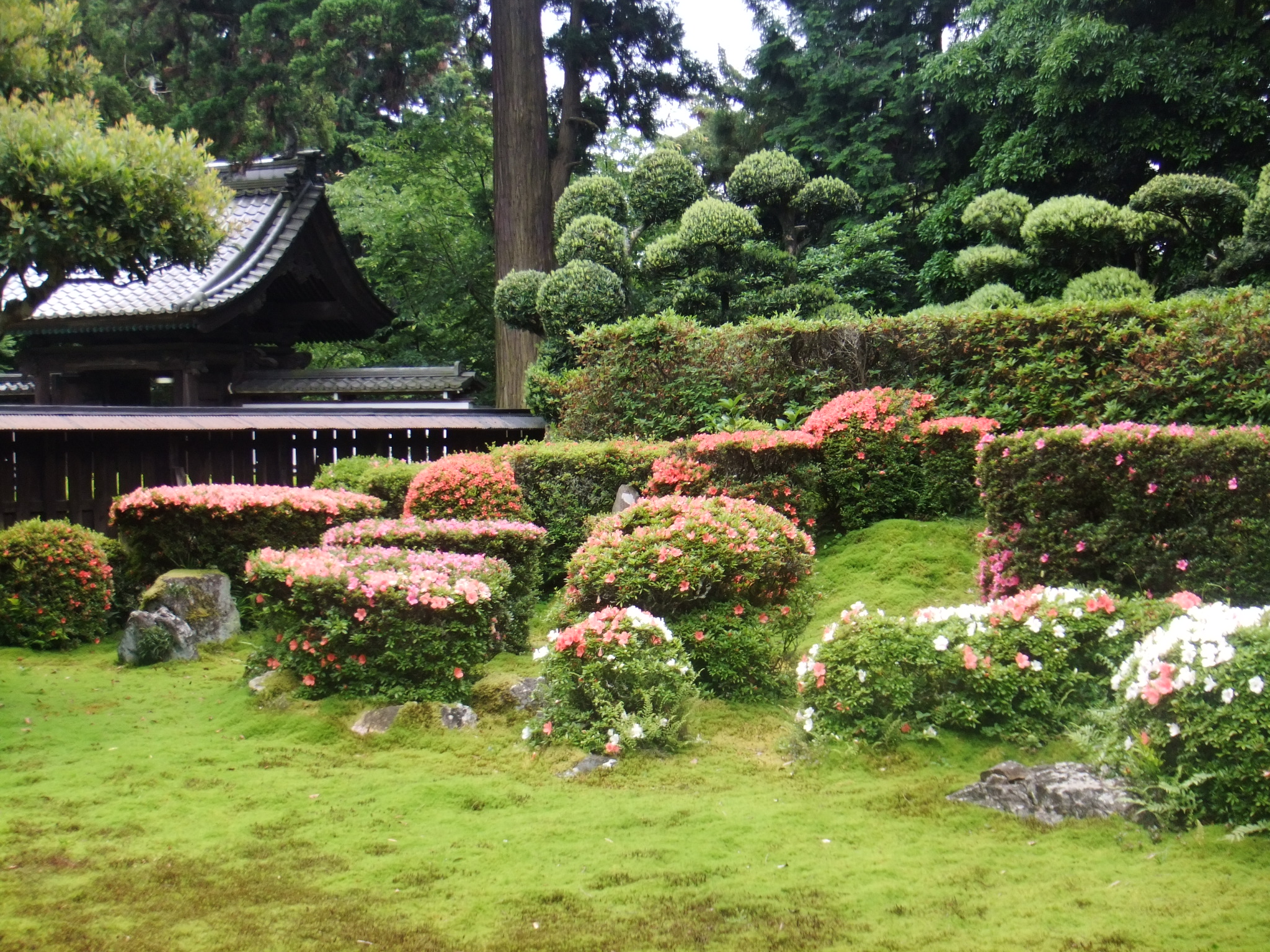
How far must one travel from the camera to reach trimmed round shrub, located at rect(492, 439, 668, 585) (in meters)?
9.78

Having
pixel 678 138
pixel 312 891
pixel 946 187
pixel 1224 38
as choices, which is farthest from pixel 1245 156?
pixel 312 891

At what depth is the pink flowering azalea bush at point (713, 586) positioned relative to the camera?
6199 mm

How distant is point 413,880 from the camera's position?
3900 mm

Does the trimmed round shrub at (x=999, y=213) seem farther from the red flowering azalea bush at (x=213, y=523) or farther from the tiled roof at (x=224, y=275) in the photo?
the red flowering azalea bush at (x=213, y=523)

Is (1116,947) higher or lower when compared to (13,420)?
lower

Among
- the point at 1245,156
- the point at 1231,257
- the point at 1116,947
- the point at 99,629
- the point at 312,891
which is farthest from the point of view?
the point at 1245,156

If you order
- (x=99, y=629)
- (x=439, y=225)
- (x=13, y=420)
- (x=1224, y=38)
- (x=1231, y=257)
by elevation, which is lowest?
(x=99, y=629)

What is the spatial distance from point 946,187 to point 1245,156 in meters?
5.42

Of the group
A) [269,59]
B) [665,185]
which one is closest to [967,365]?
[665,185]

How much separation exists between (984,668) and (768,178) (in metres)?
12.7

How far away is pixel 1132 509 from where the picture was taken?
6.46 m

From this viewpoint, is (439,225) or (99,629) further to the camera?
(439,225)

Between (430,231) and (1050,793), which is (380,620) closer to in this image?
(1050,793)

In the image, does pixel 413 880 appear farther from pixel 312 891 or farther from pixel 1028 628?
pixel 1028 628
